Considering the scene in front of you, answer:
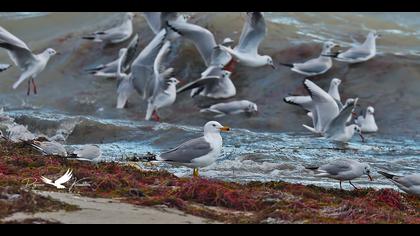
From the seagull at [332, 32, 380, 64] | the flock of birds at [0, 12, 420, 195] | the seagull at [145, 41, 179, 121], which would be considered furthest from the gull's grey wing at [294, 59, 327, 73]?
the seagull at [145, 41, 179, 121]

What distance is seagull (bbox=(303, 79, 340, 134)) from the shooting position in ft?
45.6

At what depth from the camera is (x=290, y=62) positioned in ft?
55.2

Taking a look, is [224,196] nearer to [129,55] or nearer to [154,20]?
[129,55]

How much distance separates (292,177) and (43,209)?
479cm

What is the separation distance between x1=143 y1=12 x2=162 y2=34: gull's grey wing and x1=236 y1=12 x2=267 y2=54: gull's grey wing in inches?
111

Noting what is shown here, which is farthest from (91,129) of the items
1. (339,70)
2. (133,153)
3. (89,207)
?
(89,207)

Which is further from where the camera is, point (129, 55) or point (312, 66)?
point (129, 55)

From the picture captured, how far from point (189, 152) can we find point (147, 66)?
6.86 metres

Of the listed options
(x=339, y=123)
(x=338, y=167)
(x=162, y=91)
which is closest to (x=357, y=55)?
(x=339, y=123)

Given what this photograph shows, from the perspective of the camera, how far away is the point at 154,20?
18578 mm

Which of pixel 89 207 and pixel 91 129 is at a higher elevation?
pixel 89 207

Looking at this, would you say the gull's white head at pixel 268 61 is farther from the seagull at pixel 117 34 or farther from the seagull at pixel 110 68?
the seagull at pixel 117 34
